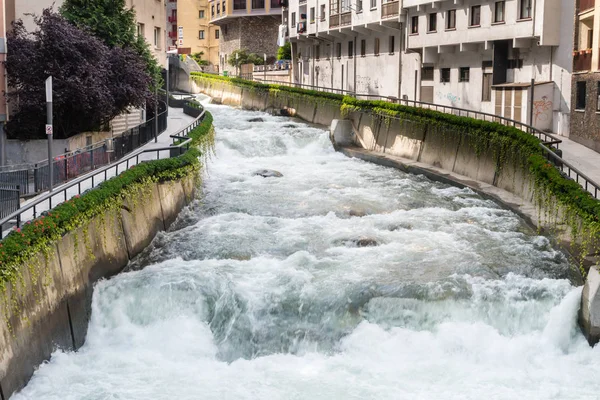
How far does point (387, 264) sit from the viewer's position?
20422mm

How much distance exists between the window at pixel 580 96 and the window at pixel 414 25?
1595cm

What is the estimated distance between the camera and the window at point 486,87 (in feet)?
139

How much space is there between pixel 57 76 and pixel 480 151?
51.4 feet

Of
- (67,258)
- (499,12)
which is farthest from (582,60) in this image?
(67,258)

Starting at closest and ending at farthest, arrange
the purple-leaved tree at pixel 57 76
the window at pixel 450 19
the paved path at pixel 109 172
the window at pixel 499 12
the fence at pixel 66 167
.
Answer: the paved path at pixel 109 172
the fence at pixel 66 167
the purple-leaved tree at pixel 57 76
the window at pixel 499 12
the window at pixel 450 19

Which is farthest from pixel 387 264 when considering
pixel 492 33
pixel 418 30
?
pixel 418 30

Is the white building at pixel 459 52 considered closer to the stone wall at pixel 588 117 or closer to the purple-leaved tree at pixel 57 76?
the stone wall at pixel 588 117

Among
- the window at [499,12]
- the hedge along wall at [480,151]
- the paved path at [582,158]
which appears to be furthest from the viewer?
the window at [499,12]

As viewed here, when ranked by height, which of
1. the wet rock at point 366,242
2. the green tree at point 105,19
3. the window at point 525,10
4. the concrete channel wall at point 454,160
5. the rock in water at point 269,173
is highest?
the window at point 525,10

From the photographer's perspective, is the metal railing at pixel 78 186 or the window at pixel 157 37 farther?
the window at pixel 157 37

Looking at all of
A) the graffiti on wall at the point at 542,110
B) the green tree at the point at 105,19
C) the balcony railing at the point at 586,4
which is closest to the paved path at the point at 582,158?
the graffiti on wall at the point at 542,110

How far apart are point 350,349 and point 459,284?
11.3 feet

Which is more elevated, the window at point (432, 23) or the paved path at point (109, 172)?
the window at point (432, 23)

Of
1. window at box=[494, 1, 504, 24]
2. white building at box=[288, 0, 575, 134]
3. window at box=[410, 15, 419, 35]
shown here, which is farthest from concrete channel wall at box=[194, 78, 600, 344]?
window at box=[494, 1, 504, 24]
